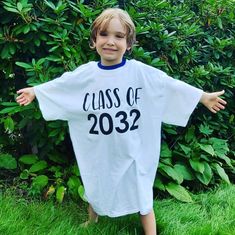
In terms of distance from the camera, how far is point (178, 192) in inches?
157

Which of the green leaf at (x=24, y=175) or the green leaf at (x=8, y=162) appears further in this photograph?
the green leaf at (x=8, y=162)

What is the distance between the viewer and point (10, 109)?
11.9ft

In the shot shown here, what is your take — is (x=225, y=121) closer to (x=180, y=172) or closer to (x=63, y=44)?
(x=180, y=172)

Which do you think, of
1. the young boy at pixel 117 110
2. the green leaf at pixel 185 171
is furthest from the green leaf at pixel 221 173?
the young boy at pixel 117 110

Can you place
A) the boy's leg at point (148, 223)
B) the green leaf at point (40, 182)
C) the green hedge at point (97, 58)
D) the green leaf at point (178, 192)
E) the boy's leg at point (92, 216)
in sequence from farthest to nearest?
the green leaf at point (178, 192) → the green leaf at point (40, 182) → the green hedge at point (97, 58) → the boy's leg at point (92, 216) → the boy's leg at point (148, 223)

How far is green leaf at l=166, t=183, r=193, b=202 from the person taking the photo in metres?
3.95

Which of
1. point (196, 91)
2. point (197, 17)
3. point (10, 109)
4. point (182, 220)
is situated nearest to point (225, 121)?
point (197, 17)

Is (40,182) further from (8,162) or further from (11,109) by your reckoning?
(11,109)

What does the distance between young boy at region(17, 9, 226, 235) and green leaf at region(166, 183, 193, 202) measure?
33.6 inches

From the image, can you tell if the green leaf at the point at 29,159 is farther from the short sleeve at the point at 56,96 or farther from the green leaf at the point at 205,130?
the green leaf at the point at 205,130

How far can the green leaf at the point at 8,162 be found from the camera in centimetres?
412

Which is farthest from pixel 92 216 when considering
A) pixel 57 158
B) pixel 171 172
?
pixel 171 172

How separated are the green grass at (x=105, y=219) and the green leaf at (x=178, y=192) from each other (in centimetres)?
7

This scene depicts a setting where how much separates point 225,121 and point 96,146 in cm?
222
